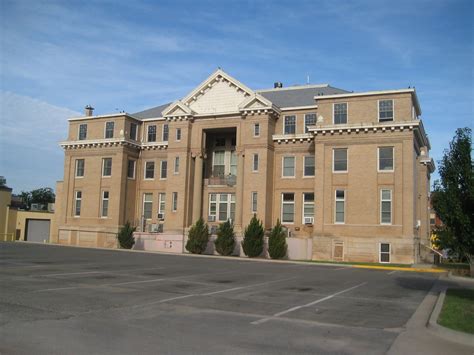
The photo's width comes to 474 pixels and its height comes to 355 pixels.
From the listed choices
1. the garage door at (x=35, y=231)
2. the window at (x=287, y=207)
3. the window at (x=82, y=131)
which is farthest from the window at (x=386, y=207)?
the garage door at (x=35, y=231)

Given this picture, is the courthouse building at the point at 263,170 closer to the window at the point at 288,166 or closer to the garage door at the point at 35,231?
the window at the point at 288,166

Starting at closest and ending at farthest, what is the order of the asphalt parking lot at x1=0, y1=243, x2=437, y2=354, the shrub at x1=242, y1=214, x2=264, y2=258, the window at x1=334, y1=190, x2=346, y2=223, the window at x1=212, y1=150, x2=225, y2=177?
the asphalt parking lot at x1=0, y1=243, x2=437, y2=354 < the window at x1=334, y1=190, x2=346, y2=223 < the shrub at x1=242, y1=214, x2=264, y2=258 < the window at x1=212, y1=150, x2=225, y2=177

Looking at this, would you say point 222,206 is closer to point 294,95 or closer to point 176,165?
point 176,165

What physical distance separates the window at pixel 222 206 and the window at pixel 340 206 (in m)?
10.3

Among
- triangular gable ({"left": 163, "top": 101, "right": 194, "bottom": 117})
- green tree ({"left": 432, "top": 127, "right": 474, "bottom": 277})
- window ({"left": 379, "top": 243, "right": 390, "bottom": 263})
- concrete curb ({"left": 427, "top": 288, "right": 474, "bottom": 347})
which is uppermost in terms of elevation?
triangular gable ({"left": 163, "top": 101, "right": 194, "bottom": 117})

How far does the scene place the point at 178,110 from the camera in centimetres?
4494

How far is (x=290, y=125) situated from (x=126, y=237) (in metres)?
17.9

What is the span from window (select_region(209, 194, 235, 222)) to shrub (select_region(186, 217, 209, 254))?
401 centimetres

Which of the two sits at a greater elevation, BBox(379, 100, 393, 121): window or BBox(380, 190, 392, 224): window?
BBox(379, 100, 393, 121): window

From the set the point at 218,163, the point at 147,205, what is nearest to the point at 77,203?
the point at 147,205

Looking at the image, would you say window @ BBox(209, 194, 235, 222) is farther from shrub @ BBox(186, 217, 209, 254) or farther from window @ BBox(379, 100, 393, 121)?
window @ BBox(379, 100, 393, 121)

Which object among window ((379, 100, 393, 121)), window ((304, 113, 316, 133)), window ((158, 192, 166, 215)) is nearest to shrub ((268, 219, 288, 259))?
window ((304, 113, 316, 133))

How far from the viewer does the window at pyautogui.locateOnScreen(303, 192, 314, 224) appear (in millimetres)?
41625

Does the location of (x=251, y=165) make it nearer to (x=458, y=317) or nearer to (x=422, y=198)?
(x=422, y=198)
